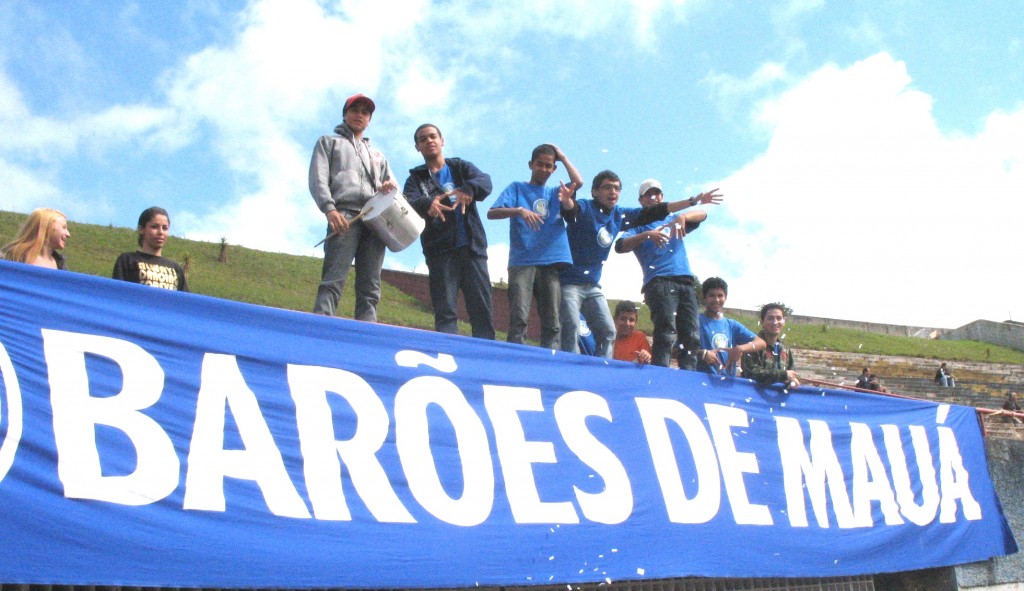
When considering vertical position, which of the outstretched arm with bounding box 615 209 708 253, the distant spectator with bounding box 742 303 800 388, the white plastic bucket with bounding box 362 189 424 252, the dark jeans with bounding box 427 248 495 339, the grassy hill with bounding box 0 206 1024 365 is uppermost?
the grassy hill with bounding box 0 206 1024 365

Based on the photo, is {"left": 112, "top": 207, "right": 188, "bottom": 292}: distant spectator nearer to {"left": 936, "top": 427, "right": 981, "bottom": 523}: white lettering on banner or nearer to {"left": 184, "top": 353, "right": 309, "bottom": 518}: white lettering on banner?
{"left": 184, "top": 353, "right": 309, "bottom": 518}: white lettering on banner

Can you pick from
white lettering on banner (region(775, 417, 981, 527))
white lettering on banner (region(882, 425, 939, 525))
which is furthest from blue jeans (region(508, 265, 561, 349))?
white lettering on banner (region(882, 425, 939, 525))

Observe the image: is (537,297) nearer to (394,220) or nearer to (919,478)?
(394,220)

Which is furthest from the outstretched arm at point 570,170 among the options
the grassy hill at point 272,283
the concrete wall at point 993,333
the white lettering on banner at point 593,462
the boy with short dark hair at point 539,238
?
the concrete wall at point 993,333

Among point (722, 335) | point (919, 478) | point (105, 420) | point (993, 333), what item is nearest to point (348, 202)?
point (105, 420)

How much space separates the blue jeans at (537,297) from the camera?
238 inches

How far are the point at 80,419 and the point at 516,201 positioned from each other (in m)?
3.44

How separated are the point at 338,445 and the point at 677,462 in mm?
2192

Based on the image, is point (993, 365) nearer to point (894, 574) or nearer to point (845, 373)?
point (845, 373)

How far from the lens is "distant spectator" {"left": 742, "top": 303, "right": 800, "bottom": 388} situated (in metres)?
6.42

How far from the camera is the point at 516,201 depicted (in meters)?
6.38

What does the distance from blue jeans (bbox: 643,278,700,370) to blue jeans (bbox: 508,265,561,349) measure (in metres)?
0.69

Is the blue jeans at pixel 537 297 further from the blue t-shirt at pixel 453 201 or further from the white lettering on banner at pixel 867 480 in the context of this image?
the white lettering on banner at pixel 867 480

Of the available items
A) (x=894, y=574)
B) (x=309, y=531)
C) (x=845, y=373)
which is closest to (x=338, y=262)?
(x=309, y=531)
